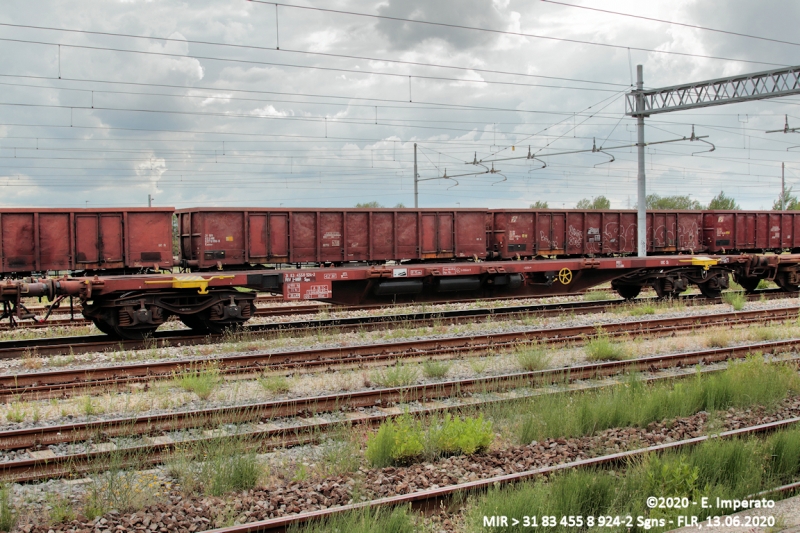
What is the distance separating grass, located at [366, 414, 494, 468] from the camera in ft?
19.7

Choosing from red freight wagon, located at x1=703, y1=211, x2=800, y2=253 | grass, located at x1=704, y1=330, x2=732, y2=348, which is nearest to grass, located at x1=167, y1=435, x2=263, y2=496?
grass, located at x1=704, y1=330, x2=732, y2=348

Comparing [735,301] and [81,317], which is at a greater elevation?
[735,301]

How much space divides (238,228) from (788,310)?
554 inches

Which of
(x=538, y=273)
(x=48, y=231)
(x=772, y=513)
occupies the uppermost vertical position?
(x=48, y=231)

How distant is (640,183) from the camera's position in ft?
66.9

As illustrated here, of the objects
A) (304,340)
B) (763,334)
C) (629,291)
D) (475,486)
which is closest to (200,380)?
(304,340)

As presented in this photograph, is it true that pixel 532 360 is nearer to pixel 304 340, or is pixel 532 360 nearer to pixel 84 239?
pixel 304 340

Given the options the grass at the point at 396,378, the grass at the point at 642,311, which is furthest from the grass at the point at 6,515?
the grass at the point at 642,311

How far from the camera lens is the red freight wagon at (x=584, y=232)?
1744 cm

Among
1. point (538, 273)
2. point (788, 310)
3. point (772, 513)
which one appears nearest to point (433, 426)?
point (772, 513)

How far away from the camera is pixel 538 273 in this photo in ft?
54.9

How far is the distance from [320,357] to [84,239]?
5.75m

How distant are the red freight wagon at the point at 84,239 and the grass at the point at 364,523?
9.85 metres

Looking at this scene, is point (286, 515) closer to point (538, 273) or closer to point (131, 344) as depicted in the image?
point (131, 344)
